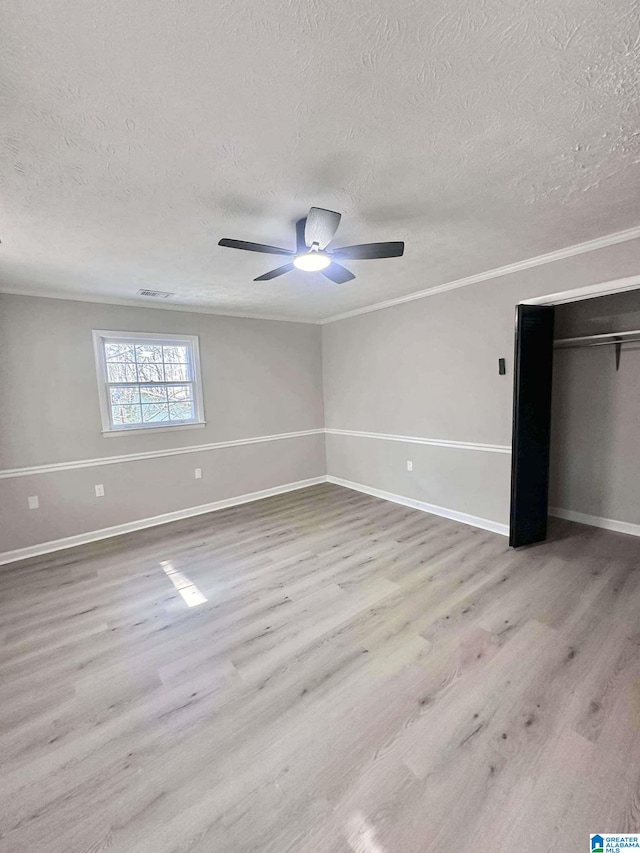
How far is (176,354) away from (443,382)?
315cm

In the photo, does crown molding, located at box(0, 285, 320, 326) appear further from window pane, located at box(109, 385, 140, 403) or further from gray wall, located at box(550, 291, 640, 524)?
gray wall, located at box(550, 291, 640, 524)

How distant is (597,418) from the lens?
3.59 meters

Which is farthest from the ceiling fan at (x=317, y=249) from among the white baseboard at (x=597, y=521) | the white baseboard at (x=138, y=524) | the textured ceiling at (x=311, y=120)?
the white baseboard at (x=597, y=521)

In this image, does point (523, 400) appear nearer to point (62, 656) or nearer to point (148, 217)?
point (148, 217)

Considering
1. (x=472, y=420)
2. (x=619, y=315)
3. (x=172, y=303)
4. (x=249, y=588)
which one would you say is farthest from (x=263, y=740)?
(x=619, y=315)

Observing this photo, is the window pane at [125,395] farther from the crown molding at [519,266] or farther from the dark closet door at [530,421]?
the dark closet door at [530,421]

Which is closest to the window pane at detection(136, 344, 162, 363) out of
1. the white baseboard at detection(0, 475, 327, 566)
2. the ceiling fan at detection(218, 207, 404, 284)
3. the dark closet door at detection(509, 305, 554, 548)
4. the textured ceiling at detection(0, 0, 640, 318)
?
the textured ceiling at detection(0, 0, 640, 318)

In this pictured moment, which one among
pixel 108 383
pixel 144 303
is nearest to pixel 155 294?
pixel 144 303

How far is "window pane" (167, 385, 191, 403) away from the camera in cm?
432

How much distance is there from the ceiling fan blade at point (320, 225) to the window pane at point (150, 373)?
9.40 feet

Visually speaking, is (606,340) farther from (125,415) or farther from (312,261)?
(125,415)

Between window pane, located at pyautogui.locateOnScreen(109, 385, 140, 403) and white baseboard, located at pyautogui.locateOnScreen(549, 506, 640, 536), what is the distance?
488 centimetres

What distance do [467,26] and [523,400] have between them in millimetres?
2682

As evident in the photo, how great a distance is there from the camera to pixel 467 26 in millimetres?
1040
